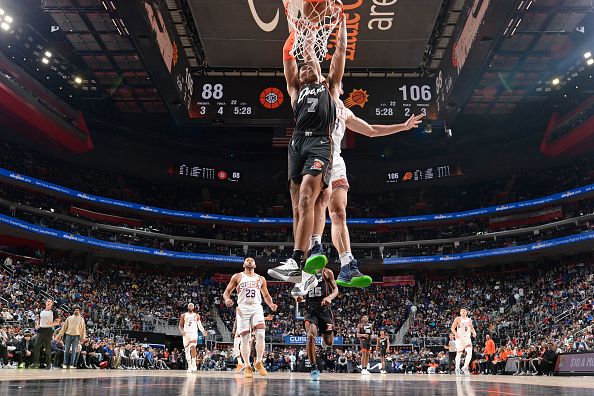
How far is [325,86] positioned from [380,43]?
8.45m

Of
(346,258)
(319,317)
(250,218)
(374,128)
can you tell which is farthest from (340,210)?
(250,218)

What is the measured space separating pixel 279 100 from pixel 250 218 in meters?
27.7

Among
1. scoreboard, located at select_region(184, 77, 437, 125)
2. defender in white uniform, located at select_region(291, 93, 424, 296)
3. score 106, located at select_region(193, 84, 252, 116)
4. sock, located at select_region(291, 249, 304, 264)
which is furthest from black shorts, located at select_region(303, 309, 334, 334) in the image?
score 106, located at select_region(193, 84, 252, 116)

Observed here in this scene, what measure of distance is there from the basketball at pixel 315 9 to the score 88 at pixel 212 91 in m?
7.81

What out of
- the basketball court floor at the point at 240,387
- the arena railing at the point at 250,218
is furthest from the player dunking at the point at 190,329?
the arena railing at the point at 250,218

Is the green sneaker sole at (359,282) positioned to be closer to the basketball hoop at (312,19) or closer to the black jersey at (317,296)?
the basketball hoop at (312,19)

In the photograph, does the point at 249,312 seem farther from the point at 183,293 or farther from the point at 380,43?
the point at 183,293

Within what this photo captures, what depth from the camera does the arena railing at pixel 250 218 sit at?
106 feet

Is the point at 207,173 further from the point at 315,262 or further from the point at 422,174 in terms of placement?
the point at 315,262

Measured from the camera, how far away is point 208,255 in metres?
38.1

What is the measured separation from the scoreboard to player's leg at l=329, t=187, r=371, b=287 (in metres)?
7.11

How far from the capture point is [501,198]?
38.3 m

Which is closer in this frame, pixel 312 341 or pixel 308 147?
pixel 308 147

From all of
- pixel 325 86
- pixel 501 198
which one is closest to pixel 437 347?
pixel 501 198
